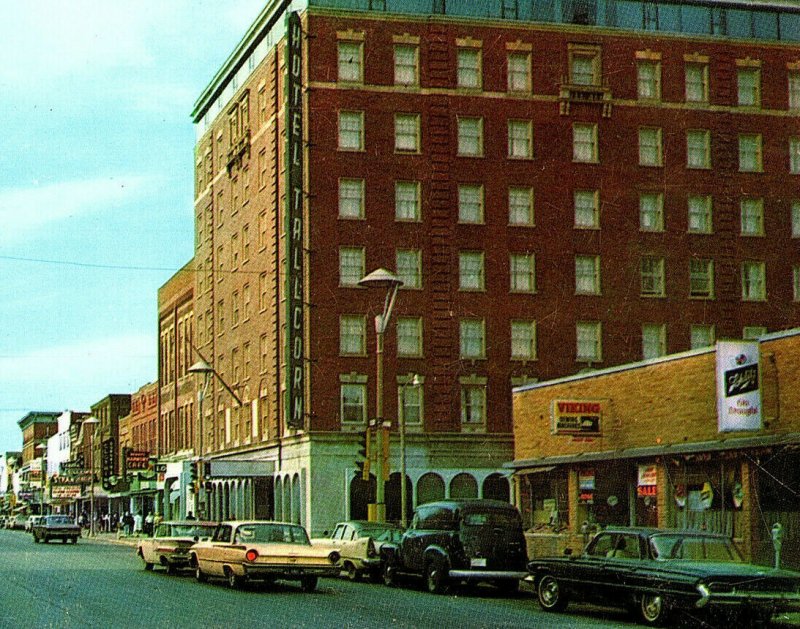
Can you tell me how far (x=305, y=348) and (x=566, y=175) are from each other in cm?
1457

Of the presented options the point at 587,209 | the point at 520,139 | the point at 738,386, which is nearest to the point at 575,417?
the point at 738,386

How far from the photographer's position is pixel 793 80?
68.0m

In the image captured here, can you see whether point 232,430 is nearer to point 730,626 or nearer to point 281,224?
point 281,224

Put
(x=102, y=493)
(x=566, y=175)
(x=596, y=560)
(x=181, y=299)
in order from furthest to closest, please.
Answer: (x=102, y=493)
(x=181, y=299)
(x=566, y=175)
(x=596, y=560)

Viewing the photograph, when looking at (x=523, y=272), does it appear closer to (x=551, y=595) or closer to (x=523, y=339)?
(x=523, y=339)

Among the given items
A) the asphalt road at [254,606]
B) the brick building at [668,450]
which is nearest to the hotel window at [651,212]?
the brick building at [668,450]

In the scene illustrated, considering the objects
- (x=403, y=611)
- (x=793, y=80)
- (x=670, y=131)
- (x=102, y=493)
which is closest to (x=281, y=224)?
(x=670, y=131)

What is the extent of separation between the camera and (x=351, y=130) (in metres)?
63.4

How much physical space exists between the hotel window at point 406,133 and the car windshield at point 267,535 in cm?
3568

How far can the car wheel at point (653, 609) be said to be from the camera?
2184 cm

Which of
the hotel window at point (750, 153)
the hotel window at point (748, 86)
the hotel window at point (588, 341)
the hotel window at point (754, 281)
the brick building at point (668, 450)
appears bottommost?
the brick building at point (668, 450)

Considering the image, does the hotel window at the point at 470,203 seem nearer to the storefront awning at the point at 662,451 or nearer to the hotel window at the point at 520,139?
the hotel window at the point at 520,139

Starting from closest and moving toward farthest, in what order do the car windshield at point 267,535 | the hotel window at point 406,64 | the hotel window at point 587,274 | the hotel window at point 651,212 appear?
the car windshield at point 267,535, the hotel window at point 406,64, the hotel window at point 587,274, the hotel window at point 651,212

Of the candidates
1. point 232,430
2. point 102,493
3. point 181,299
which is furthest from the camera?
point 102,493
